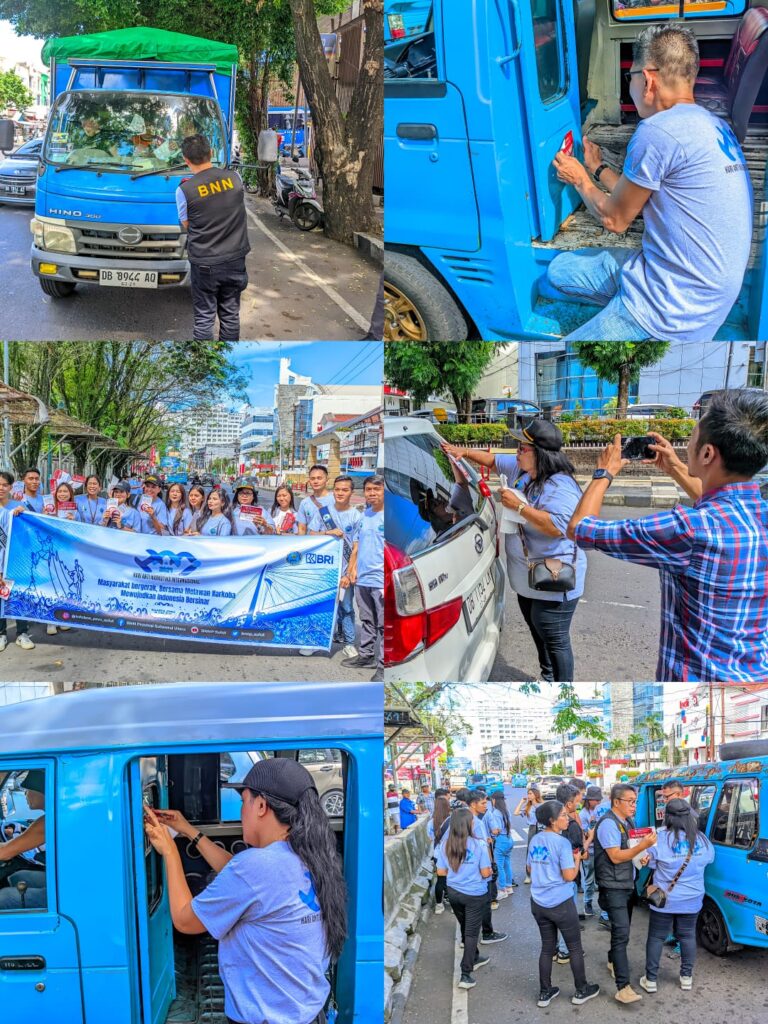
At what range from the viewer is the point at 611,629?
2.84m

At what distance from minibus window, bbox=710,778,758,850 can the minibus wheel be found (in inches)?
8.5

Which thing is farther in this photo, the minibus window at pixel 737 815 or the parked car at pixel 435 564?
the minibus window at pixel 737 815

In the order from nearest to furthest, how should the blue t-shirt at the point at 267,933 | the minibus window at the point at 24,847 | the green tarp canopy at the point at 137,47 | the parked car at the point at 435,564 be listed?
the blue t-shirt at the point at 267,933 < the minibus window at the point at 24,847 < the parked car at the point at 435,564 < the green tarp canopy at the point at 137,47

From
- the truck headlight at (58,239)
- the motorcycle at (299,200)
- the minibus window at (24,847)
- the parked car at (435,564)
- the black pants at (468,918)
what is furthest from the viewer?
the motorcycle at (299,200)

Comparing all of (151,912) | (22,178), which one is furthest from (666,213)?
(22,178)

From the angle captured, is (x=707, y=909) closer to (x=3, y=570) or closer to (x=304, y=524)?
(x=304, y=524)

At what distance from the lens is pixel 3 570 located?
444cm

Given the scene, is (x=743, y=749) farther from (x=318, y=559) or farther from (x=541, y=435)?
(x=318, y=559)

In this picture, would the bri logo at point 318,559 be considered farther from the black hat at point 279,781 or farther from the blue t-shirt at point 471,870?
the black hat at point 279,781

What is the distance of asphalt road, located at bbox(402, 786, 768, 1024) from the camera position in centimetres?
272

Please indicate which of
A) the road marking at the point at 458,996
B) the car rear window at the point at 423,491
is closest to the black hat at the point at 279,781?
the car rear window at the point at 423,491

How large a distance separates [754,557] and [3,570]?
374cm

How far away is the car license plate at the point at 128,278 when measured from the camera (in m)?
3.94

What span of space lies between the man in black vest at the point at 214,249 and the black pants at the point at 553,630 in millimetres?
2033
